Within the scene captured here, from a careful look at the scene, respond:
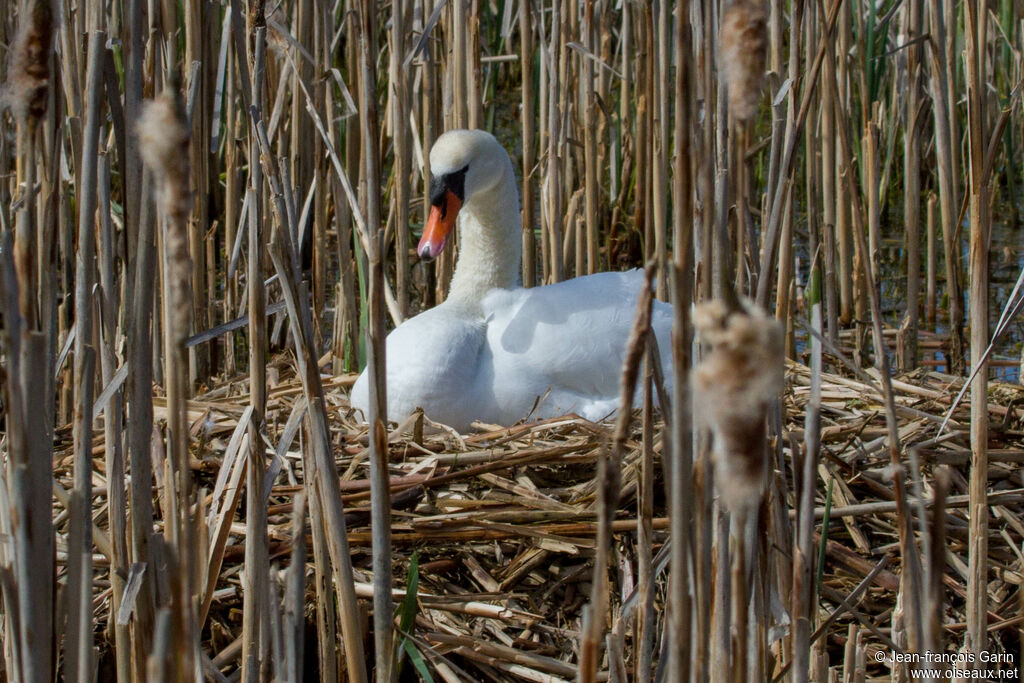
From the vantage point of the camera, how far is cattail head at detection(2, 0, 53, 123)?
3.23 ft

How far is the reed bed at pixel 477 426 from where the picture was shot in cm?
101

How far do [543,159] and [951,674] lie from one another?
197 cm

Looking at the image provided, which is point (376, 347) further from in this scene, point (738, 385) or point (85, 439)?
point (738, 385)

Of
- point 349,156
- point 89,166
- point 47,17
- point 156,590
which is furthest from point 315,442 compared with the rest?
point 349,156

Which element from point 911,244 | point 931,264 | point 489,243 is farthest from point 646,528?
point 931,264

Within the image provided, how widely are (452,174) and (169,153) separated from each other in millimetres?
2084

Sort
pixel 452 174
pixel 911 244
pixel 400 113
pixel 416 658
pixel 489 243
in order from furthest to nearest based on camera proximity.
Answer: pixel 911 244 → pixel 489 243 → pixel 452 174 → pixel 416 658 → pixel 400 113

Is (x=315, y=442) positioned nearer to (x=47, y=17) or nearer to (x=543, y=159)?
(x=47, y=17)

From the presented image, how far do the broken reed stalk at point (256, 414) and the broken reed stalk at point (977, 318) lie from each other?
0.92 metres

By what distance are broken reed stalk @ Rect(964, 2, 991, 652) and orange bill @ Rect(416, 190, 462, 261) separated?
57.0 inches

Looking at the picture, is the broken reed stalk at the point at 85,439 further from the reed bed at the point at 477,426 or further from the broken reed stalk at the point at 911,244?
the broken reed stalk at the point at 911,244

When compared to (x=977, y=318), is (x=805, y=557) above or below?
below

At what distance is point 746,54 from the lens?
2.59 feet

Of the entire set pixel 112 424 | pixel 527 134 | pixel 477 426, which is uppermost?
pixel 527 134
